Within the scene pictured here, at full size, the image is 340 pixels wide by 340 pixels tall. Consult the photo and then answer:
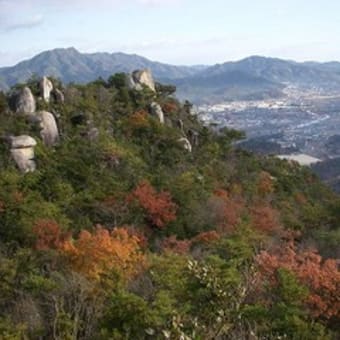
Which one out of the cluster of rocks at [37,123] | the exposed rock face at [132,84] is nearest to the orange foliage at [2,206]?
the cluster of rocks at [37,123]

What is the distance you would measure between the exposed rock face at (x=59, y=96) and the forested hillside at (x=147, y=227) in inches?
14.4

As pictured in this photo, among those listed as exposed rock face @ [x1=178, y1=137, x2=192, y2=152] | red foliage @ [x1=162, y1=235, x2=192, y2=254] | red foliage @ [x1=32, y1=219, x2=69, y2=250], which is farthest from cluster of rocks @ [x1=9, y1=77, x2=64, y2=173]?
red foliage @ [x1=162, y1=235, x2=192, y2=254]

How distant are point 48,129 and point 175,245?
12836mm

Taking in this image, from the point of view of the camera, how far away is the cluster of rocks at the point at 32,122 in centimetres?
3262

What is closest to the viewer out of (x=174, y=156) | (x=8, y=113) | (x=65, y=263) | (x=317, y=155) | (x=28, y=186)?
(x=65, y=263)

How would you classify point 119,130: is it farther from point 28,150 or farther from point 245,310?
point 245,310

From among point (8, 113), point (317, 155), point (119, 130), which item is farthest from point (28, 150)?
point (317, 155)

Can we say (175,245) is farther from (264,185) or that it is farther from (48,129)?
(264,185)

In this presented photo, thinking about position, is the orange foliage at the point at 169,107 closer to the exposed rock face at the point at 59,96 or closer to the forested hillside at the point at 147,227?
the forested hillside at the point at 147,227

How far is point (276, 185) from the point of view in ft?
138

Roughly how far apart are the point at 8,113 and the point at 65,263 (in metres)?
16.2

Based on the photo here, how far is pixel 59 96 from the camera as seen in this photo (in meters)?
38.8

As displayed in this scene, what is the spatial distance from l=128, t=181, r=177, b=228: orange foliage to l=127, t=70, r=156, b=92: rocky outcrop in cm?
1794

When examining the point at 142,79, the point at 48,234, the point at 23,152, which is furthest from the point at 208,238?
the point at 142,79
